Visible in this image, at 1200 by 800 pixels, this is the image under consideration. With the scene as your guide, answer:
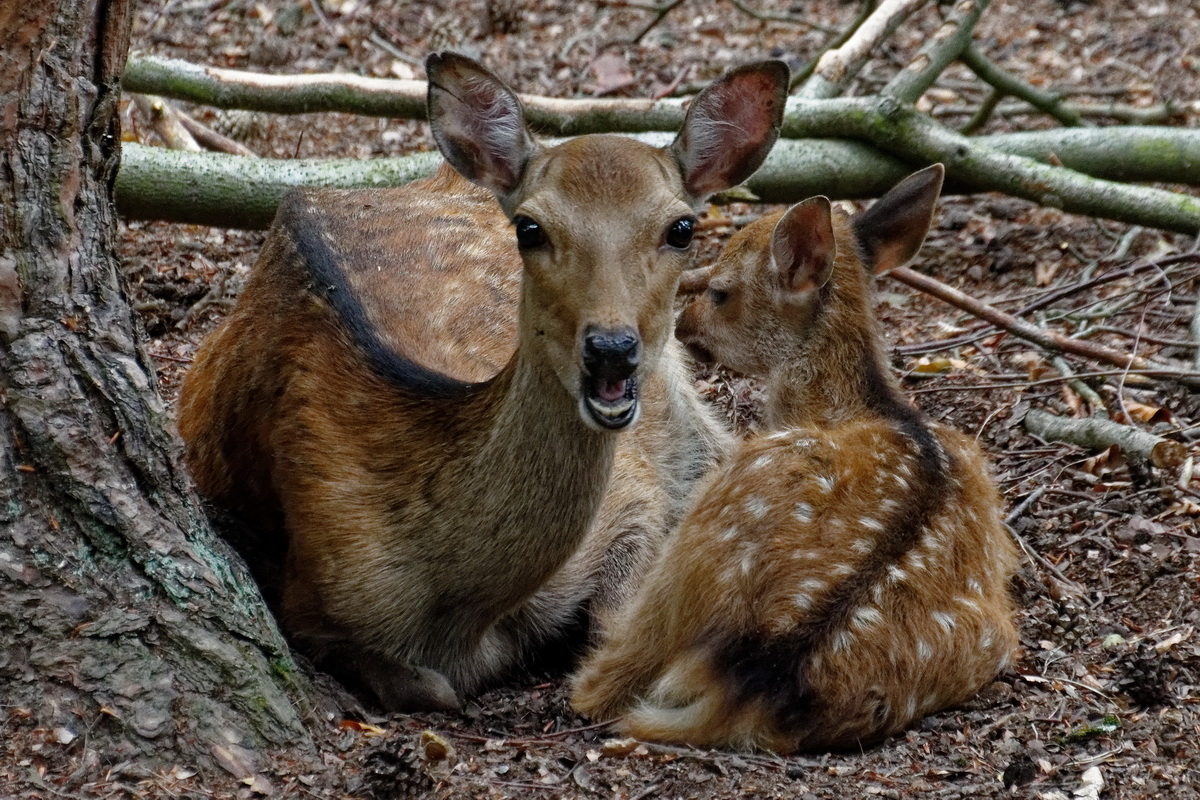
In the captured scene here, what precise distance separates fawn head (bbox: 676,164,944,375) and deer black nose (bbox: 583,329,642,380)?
5.26 ft

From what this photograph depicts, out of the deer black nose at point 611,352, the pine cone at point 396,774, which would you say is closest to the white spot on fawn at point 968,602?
the deer black nose at point 611,352

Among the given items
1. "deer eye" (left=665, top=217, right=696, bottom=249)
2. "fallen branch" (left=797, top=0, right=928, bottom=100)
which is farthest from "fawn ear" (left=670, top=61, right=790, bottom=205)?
"fallen branch" (left=797, top=0, right=928, bottom=100)

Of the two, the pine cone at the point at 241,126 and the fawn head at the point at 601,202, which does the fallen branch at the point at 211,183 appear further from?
the fawn head at the point at 601,202

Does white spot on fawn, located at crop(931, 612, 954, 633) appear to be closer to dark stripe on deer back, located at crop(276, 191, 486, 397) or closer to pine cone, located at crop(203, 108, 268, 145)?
dark stripe on deer back, located at crop(276, 191, 486, 397)

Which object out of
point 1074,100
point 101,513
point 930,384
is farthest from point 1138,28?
point 101,513

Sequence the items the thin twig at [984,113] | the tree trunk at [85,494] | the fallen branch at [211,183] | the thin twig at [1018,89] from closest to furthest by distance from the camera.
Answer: the tree trunk at [85,494] → the fallen branch at [211,183] → the thin twig at [1018,89] → the thin twig at [984,113]

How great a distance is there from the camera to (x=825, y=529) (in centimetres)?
426

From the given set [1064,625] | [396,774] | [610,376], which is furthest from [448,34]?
[396,774]

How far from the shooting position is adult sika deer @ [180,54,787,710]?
13.1 feet

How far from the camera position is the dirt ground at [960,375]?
3826 millimetres

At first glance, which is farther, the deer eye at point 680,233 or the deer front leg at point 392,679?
the deer front leg at point 392,679

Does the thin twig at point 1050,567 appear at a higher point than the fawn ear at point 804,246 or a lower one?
lower

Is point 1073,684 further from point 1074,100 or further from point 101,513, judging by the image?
point 1074,100

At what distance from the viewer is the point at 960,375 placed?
661 cm
